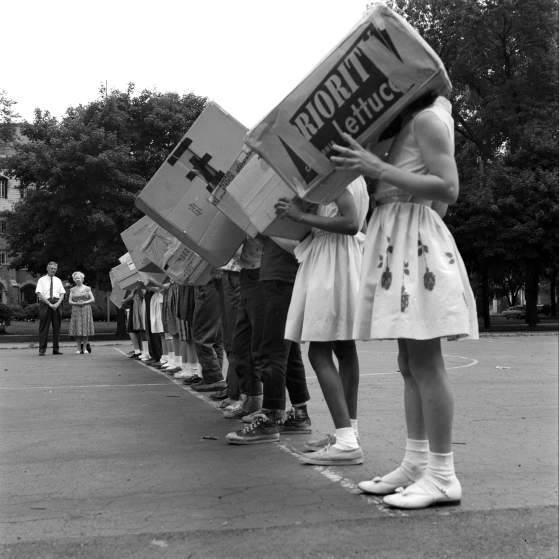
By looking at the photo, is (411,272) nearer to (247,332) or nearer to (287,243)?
(287,243)

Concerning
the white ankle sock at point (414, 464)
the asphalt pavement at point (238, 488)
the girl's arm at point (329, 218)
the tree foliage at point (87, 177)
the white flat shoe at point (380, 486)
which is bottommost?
the asphalt pavement at point (238, 488)

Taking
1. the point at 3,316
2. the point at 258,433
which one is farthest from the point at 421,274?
the point at 3,316

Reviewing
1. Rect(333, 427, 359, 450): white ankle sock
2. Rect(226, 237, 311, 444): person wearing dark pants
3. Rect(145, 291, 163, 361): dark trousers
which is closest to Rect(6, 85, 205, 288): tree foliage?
Rect(145, 291, 163, 361): dark trousers

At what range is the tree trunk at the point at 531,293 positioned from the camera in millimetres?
34688

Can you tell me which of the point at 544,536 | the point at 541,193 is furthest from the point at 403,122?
the point at 541,193

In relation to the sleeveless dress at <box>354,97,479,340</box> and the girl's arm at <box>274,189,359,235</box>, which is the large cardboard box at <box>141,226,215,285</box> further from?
the sleeveless dress at <box>354,97,479,340</box>

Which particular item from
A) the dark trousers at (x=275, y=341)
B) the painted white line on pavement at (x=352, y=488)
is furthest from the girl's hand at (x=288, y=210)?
the painted white line on pavement at (x=352, y=488)

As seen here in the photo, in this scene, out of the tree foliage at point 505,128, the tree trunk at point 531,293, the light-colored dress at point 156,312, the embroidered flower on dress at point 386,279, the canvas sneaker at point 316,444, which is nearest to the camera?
the embroidered flower on dress at point 386,279

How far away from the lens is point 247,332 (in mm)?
6543

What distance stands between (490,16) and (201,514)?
3423cm

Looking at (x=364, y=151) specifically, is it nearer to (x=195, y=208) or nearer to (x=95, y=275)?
(x=195, y=208)

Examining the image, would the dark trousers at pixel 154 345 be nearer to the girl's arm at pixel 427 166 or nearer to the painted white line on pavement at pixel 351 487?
the painted white line on pavement at pixel 351 487

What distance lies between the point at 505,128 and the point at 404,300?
33705mm

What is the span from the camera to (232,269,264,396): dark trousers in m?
5.85
